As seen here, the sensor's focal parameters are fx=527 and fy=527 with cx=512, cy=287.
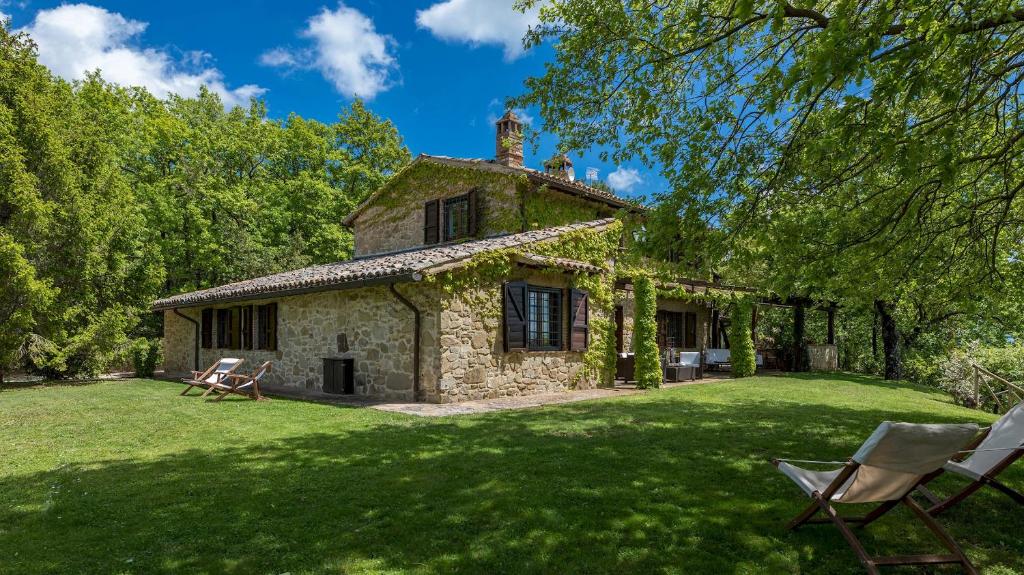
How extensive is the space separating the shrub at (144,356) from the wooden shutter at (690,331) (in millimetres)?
18193

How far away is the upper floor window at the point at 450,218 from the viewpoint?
1533cm

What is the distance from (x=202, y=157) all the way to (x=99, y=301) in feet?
33.2

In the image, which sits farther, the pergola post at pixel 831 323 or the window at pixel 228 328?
the pergola post at pixel 831 323

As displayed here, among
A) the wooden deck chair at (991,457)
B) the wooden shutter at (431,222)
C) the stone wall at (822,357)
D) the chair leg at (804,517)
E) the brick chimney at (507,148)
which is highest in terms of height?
the brick chimney at (507,148)

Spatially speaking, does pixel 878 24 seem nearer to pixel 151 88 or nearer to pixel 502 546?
pixel 502 546

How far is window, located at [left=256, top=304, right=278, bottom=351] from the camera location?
13789mm

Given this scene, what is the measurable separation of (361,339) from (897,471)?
974cm

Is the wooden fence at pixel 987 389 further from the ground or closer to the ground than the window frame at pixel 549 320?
closer to the ground

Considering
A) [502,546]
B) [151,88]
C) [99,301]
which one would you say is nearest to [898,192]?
[502,546]

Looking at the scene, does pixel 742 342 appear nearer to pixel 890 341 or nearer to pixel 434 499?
pixel 890 341

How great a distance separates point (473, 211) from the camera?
600 inches

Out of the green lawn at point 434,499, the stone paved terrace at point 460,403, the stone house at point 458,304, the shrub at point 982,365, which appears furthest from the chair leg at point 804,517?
the shrub at point 982,365

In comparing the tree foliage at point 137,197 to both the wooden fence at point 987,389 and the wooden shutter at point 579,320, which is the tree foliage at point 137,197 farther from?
the wooden fence at point 987,389

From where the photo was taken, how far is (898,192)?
258 inches
